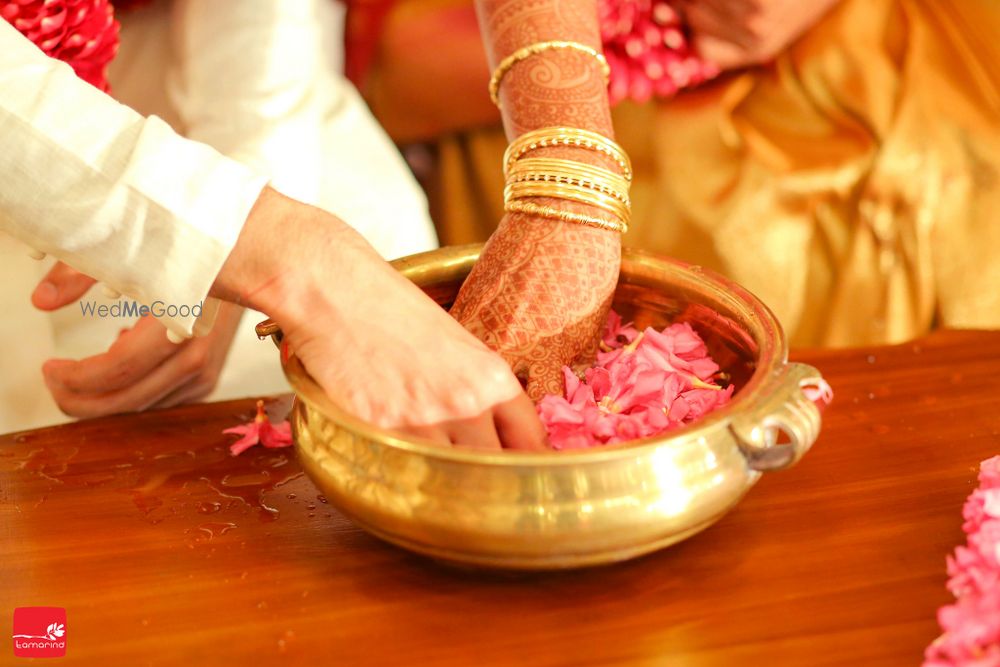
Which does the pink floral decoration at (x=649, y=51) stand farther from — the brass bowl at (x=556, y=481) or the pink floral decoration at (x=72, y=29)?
the brass bowl at (x=556, y=481)

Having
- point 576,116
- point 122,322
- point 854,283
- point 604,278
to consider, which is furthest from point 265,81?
point 854,283

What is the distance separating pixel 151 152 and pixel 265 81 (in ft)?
1.91

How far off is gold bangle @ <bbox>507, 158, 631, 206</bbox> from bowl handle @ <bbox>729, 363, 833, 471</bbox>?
259 millimetres

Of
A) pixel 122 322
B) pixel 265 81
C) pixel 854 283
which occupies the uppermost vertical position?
pixel 265 81

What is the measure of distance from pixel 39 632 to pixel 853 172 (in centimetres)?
111

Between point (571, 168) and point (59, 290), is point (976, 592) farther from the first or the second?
point (59, 290)

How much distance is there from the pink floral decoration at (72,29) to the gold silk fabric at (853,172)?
0.69 meters

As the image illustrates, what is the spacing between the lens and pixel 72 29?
3.54 ft

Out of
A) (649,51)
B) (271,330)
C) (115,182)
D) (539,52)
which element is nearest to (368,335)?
(271,330)

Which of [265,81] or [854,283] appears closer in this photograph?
[265,81]

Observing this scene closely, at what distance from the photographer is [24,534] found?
75 centimetres

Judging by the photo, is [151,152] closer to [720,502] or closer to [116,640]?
[116,640]

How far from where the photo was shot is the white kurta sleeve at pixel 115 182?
708 mm

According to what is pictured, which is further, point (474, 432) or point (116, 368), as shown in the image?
point (116, 368)
